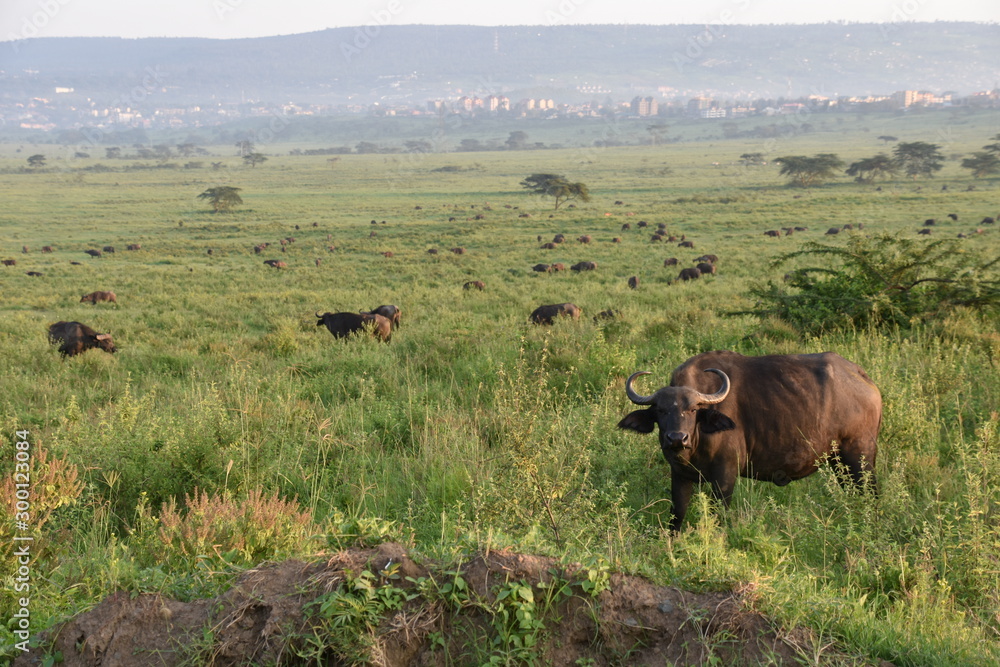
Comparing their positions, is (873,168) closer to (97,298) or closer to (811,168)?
(811,168)

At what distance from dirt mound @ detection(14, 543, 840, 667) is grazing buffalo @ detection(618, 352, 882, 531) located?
1.80m

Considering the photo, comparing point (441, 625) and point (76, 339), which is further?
point (76, 339)

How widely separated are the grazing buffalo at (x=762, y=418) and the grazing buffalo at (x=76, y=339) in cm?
1022

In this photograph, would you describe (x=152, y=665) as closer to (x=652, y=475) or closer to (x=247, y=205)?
(x=652, y=475)

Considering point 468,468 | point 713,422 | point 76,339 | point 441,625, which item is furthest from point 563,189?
point 441,625

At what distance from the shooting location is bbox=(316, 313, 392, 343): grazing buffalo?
12391 mm

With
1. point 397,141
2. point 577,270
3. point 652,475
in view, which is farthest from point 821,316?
point 397,141

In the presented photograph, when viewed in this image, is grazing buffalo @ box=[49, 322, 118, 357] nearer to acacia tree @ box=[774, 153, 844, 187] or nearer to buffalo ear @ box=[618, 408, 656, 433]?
buffalo ear @ box=[618, 408, 656, 433]

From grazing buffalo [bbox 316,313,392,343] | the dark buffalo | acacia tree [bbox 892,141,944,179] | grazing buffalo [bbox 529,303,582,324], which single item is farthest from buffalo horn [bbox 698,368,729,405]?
acacia tree [bbox 892,141,944,179]

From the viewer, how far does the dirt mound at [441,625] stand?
2.74 metres

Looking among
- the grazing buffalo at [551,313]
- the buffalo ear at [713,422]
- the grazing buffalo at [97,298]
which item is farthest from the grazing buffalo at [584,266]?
the buffalo ear at [713,422]

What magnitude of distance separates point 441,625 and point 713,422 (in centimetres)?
246

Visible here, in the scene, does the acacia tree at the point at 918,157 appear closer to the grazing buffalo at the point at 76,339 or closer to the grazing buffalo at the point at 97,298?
the grazing buffalo at the point at 97,298

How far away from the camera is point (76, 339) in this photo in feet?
38.1
